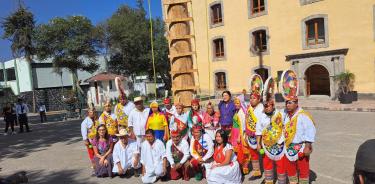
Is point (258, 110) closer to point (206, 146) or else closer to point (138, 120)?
point (206, 146)

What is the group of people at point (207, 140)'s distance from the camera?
5410 millimetres

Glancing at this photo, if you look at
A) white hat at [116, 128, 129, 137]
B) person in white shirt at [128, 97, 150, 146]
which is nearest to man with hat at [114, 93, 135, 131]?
person in white shirt at [128, 97, 150, 146]

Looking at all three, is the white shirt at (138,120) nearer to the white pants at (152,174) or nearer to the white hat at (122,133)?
the white hat at (122,133)

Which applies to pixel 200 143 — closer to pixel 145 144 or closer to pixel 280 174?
pixel 145 144

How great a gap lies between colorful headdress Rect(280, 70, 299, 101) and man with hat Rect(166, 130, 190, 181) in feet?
8.04

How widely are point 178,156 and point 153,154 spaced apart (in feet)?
1.74

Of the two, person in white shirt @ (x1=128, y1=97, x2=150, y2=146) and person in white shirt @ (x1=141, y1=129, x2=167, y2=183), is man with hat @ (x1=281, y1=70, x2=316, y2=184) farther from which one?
person in white shirt @ (x1=128, y1=97, x2=150, y2=146)

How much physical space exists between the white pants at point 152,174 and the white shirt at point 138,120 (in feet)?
3.41

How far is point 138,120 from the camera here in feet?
25.3

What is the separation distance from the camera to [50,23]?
3250 cm

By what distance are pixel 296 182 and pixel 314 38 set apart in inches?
677

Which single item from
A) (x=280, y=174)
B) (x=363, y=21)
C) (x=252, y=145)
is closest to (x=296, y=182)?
(x=280, y=174)

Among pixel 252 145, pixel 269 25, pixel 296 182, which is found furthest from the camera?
pixel 269 25

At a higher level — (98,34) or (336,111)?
(98,34)
